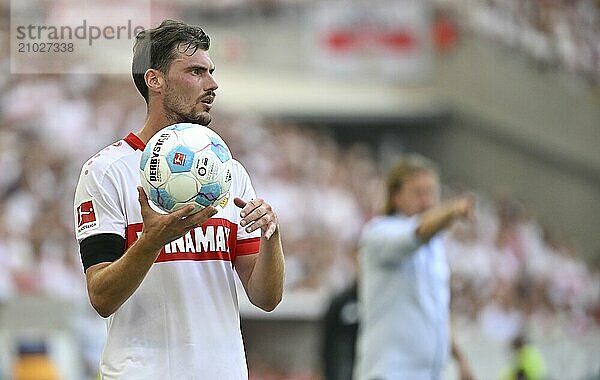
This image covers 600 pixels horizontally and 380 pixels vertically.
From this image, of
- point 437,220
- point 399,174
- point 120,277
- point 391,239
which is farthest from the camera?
point 399,174

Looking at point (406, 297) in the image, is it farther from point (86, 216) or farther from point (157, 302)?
point (86, 216)

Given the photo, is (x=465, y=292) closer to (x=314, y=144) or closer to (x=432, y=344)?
(x=314, y=144)

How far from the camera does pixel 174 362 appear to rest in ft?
14.7

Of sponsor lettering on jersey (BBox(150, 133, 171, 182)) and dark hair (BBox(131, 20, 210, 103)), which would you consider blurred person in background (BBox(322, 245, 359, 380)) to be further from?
sponsor lettering on jersey (BBox(150, 133, 171, 182))

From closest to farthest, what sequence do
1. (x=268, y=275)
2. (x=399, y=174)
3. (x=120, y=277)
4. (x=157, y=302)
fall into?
(x=120, y=277)
(x=157, y=302)
(x=268, y=275)
(x=399, y=174)

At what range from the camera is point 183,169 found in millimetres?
4270

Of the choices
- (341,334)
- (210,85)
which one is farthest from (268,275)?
(341,334)

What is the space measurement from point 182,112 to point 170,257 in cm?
49

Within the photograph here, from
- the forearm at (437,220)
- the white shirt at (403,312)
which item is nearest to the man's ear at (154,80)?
the forearm at (437,220)

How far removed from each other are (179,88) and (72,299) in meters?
7.49

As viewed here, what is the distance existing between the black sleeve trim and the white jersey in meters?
0.02

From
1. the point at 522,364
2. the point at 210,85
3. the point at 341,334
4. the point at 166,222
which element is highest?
the point at 210,85

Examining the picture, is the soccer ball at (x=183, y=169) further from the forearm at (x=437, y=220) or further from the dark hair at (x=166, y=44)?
the forearm at (x=437, y=220)

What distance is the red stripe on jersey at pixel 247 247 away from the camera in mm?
4727
